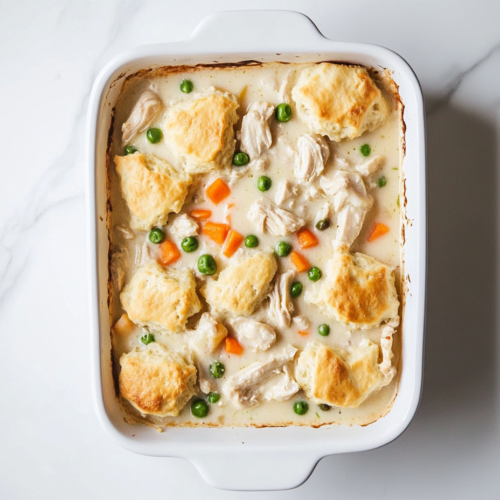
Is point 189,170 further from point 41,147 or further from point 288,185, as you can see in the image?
point 41,147

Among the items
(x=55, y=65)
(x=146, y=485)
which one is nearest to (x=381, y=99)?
(x=55, y=65)

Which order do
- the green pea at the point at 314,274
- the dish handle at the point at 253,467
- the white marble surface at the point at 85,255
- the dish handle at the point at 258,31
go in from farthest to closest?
the white marble surface at the point at 85,255
the green pea at the point at 314,274
the dish handle at the point at 253,467
the dish handle at the point at 258,31

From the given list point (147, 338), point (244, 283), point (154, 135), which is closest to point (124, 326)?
point (147, 338)

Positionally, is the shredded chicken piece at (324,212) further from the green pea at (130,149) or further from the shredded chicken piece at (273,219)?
the green pea at (130,149)

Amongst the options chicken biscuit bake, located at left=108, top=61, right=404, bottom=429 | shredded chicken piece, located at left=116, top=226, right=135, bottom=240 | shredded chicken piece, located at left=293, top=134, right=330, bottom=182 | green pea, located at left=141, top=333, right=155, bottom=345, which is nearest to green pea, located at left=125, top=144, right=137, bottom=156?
chicken biscuit bake, located at left=108, top=61, right=404, bottom=429

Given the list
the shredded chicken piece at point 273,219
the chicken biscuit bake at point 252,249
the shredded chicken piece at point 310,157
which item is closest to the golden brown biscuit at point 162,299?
the chicken biscuit bake at point 252,249

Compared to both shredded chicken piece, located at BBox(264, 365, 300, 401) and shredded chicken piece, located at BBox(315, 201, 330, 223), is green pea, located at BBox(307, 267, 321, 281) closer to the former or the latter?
shredded chicken piece, located at BBox(315, 201, 330, 223)
